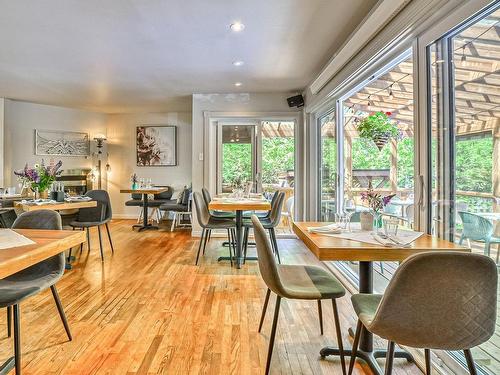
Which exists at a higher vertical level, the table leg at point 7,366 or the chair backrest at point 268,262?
the chair backrest at point 268,262

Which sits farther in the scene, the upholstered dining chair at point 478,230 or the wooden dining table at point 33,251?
the upholstered dining chair at point 478,230

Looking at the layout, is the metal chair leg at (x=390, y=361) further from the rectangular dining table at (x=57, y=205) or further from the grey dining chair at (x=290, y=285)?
the rectangular dining table at (x=57, y=205)

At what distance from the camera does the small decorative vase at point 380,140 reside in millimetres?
2752

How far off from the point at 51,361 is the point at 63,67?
12.2ft

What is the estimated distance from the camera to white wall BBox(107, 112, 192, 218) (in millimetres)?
7277

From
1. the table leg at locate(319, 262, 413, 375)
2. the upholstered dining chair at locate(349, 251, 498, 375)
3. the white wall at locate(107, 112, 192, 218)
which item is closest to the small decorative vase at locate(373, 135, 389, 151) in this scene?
the table leg at locate(319, 262, 413, 375)

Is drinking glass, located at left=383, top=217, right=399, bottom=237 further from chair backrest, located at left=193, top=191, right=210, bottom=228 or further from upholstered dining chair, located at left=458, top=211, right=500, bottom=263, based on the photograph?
chair backrest, located at left=193, top=191, right=210, bottom=228

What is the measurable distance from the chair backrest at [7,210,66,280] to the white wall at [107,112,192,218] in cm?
520

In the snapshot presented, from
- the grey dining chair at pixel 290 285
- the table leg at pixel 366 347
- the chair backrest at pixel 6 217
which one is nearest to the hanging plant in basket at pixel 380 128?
the table leg at pixel 366 347

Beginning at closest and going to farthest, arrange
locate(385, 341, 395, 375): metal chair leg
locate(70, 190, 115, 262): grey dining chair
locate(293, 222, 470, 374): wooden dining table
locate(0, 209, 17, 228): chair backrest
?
1. locate(385, 341, 395, 375): metal chair leg
2. locate(293, 222, 470, 374): wooden dining table
3. locate(0, 209, 17, 228): chair backrest
4. locate(70, 190, 115, 262): grey dining chair

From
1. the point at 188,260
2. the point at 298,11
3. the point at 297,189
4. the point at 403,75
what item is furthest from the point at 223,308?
the point at 297,189

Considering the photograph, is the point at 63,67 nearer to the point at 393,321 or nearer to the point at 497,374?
the point at 393,321

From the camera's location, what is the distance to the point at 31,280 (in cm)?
191

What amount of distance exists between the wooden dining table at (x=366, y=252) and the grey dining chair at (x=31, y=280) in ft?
5.03
